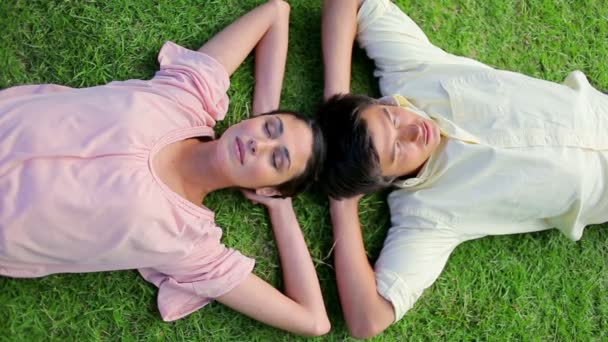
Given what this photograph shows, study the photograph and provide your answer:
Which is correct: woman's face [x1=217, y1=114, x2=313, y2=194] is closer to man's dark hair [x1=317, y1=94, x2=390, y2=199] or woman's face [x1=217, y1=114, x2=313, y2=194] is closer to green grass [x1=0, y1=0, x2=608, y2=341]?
man's dark hair [x1=317, y1=94, x2=390, y2=199]

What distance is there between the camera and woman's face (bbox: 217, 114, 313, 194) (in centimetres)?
235

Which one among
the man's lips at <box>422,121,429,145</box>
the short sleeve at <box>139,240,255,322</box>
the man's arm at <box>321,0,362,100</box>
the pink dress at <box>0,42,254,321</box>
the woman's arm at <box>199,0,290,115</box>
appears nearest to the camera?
the pink dress at <box>0,42,254,321</box>

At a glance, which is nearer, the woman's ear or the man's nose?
the man's nose

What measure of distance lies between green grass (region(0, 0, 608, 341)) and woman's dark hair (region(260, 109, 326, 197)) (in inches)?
14.0

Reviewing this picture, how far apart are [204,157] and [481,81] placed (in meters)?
1.47

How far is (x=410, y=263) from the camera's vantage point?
276 centimetres

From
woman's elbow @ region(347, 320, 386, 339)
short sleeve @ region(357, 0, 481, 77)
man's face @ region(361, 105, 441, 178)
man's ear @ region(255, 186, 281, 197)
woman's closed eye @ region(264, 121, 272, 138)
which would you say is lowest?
woman's elbow @ region(347, 320, 386, 339)

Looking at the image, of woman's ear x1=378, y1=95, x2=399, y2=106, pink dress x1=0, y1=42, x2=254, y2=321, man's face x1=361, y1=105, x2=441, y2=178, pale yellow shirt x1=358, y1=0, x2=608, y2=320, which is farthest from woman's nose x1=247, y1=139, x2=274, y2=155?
pale yellow shirt x1=358, y1=0, x2=608, y2=320

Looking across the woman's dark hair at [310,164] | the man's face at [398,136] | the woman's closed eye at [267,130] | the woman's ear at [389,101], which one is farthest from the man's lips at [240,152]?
the woman's ear at [389,101]

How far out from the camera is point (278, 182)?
248 centimetres

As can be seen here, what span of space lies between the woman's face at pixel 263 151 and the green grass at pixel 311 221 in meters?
0.50

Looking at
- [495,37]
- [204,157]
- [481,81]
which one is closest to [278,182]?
[204,157]

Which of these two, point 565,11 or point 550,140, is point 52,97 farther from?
point 565,11

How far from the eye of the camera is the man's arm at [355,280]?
2.72m
